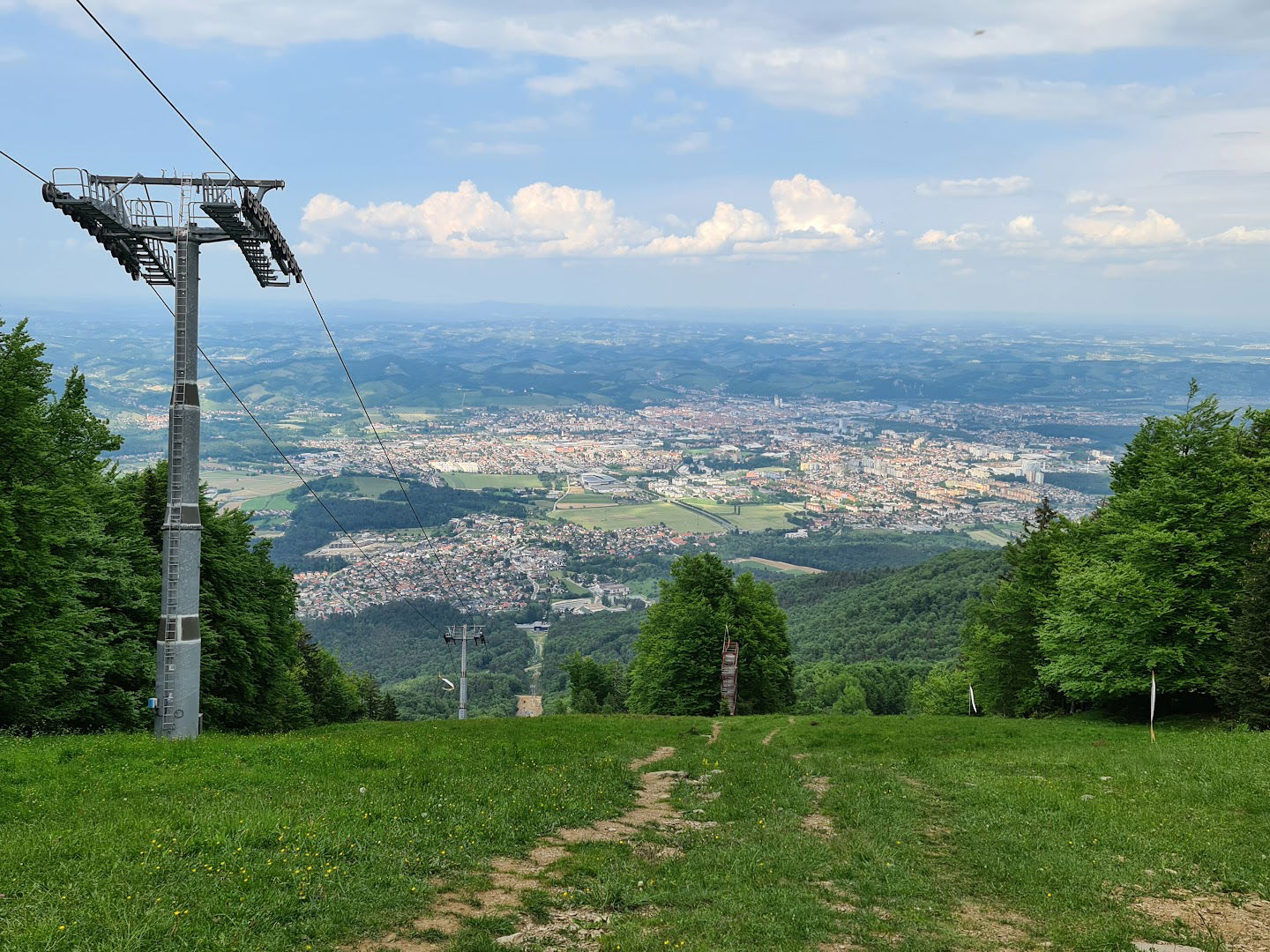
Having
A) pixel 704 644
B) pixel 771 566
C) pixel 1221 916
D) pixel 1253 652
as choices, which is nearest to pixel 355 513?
pixel 771 566

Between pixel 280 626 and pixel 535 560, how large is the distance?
12493 centimetres

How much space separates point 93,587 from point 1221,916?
29.7m

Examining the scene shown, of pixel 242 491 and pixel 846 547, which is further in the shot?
pixel 242 491

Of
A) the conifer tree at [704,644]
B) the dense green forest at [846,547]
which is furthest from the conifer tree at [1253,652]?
the dense green forest at [846,547]

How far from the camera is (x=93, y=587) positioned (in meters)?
26.5

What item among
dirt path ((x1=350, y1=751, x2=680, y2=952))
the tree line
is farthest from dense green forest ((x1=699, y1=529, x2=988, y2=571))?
dirt path ((x1=350, y1=751, x2=680, y2=952))

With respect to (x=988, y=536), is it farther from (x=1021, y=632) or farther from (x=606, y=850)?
(x=606, y=850)

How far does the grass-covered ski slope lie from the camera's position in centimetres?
970

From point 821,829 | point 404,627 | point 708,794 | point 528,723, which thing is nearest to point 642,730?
point 528,723

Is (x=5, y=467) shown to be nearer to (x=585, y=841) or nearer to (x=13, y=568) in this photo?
(x=13, y=568)

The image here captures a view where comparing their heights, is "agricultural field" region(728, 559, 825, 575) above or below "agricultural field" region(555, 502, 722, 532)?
below

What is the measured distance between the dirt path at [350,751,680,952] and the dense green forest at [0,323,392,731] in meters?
15.5

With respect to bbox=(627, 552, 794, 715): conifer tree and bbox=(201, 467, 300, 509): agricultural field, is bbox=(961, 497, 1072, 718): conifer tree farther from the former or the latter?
bbox=(201, 467, 300, 509): agricultural field

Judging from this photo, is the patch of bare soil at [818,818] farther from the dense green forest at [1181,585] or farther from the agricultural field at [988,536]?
the agricultural field at [988,536]
